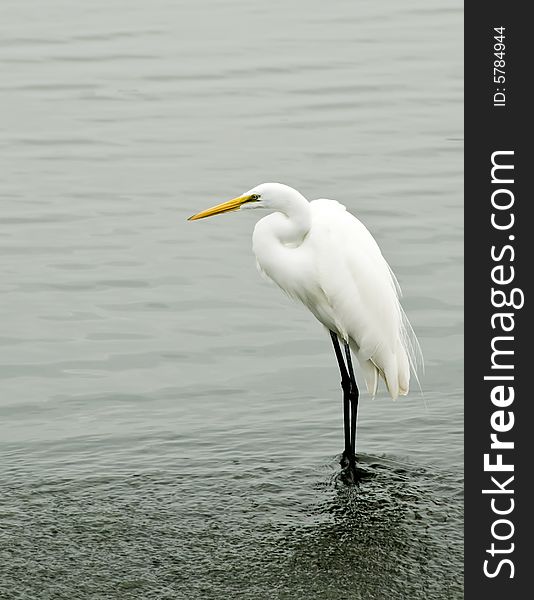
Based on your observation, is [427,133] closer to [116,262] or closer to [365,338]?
[116,262]

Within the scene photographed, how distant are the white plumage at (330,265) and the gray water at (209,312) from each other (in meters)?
0.61

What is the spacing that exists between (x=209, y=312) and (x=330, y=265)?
2.96m

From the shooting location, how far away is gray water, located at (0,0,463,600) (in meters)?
5.50

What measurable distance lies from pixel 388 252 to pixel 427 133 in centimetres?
340

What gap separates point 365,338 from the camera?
662cm

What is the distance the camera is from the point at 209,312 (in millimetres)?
9320

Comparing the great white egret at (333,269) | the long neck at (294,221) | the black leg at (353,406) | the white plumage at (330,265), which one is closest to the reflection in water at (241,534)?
the black leg at (353,406)

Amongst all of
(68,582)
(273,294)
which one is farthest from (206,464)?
(273,294)

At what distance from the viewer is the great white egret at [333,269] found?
21.0 feet

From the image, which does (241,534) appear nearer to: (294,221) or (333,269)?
(333,269)

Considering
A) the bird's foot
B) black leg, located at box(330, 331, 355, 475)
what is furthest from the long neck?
the bird's foot

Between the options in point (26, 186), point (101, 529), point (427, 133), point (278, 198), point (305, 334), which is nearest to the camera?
point (101, 529)

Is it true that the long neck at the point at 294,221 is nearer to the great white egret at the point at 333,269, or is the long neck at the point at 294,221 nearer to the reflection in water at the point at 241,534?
the great white egret at the point at 333,269

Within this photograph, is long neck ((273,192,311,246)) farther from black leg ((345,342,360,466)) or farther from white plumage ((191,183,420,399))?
black leg ((345,342,360,466))
